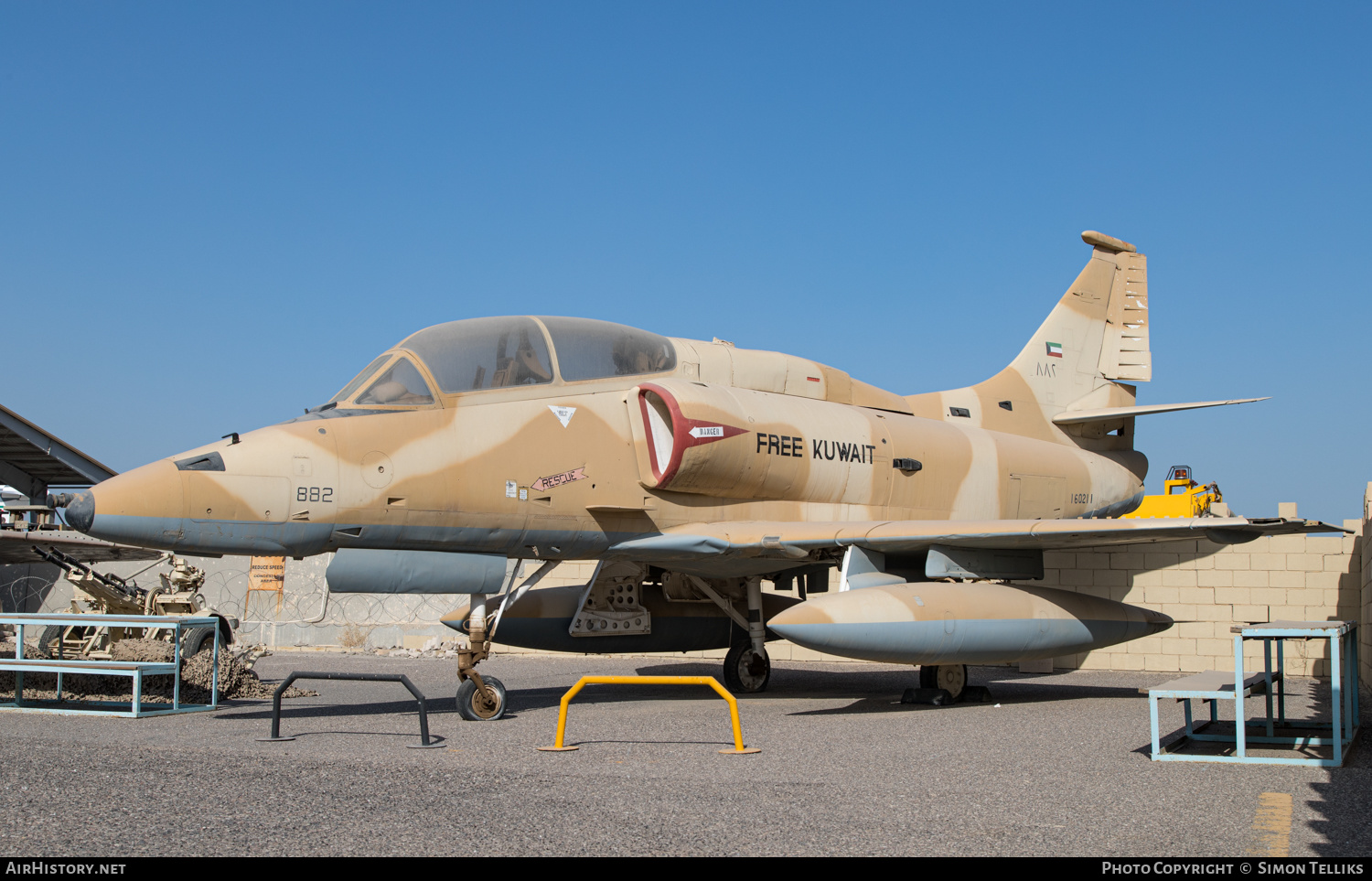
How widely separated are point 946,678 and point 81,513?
8623 millimetres

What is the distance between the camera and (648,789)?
6012mm

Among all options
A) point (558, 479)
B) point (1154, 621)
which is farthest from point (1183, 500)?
point (558, 479)

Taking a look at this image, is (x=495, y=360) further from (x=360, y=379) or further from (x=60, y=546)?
(x=60, y=546)

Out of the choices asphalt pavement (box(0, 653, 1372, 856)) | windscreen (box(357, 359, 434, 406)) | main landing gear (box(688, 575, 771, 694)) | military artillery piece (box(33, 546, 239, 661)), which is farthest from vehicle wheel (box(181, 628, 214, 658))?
main landing gear (box(688, 575, 771, 694))

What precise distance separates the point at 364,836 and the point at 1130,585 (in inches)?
601

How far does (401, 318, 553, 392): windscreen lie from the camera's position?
395 inches

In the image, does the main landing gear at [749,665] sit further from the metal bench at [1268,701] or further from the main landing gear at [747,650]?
the metal bench at [1268,701]

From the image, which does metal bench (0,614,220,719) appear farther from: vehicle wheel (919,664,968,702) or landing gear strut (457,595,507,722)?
vehicle wheel (919,664,968,702)

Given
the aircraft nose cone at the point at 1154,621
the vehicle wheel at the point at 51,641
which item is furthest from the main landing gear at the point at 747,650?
the vehicle wheel at the point at 51,641

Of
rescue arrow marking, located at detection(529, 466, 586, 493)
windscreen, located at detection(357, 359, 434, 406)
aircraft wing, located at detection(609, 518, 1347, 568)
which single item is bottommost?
aircraft wing, located at detection(609, 518, 1347, 568)

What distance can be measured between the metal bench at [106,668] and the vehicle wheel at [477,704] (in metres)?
2.79

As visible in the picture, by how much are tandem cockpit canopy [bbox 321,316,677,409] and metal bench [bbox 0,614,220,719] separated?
301 cm

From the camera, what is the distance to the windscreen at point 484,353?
10.0m
